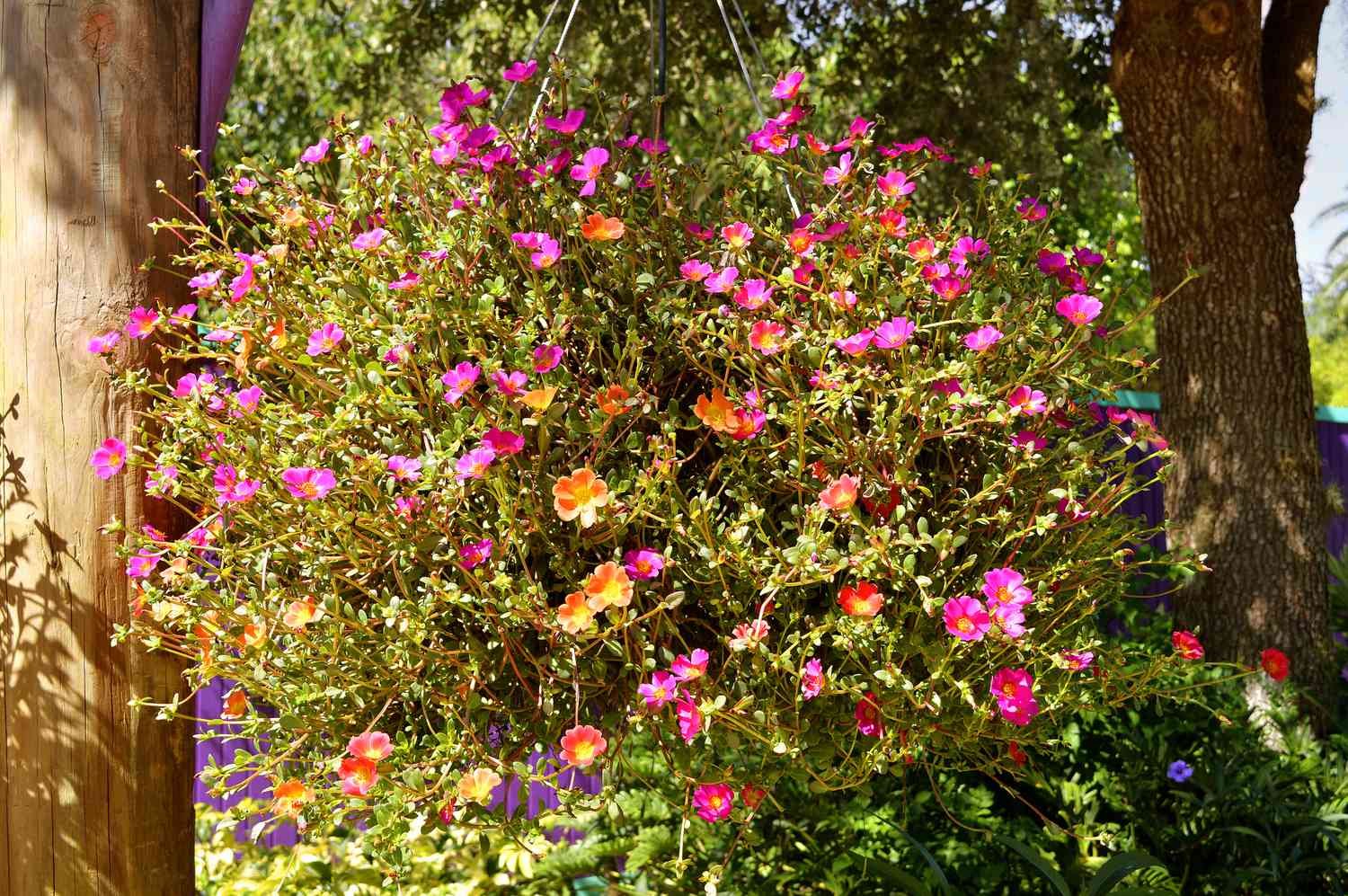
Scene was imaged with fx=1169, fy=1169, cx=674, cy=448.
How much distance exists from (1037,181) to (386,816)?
18.5 feet

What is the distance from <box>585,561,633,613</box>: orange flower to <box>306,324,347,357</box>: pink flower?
0.48 m

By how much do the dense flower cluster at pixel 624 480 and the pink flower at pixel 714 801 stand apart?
10mm

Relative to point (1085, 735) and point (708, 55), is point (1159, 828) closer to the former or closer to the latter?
point (1085, 735)

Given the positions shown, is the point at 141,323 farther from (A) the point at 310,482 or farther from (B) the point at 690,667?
(B) the point at 690,667

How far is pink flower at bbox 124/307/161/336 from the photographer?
1624 millimetres

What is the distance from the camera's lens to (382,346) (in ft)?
4.87

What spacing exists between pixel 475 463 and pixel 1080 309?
0.80m

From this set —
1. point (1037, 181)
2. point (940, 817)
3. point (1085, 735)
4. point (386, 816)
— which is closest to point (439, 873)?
point (940, 817)

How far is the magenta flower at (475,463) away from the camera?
1274 mm

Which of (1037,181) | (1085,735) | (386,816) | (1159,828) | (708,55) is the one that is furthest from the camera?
(1037,181)

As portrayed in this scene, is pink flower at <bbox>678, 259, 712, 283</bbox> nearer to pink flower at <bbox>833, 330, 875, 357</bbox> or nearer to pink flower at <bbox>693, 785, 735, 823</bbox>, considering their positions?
pink flower at <bbox>833, 330, 875, 357</bbox>

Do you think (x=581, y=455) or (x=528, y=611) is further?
(x=581, y=455)

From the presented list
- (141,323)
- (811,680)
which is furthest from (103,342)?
(811,680)

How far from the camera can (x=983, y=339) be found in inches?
54.3
